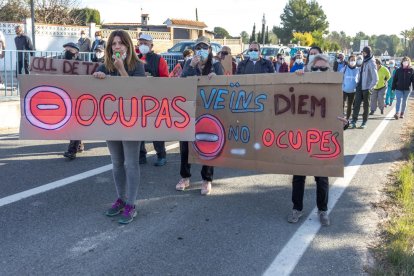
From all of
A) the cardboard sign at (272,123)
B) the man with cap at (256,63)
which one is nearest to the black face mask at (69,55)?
the man with cap at (256,63)

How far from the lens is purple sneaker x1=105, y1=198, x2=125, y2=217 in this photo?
4.77m

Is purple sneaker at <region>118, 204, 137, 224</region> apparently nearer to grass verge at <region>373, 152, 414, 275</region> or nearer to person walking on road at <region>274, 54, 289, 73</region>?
grass verge at <region>373, 152, 414, 275</region>

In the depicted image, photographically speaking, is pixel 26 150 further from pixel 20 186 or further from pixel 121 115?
pixel 121 115

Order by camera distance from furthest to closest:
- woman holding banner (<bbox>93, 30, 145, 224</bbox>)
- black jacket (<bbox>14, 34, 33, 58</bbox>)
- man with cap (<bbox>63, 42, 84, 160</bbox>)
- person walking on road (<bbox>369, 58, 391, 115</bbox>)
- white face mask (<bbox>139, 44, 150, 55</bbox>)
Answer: person walking on road (<bbox>369, 58, 391, 115</bbox>) < black jacket (<bbox>14, 34, 33, 58</bbox>) < man with cap (<bbox>63, 42, 84, 160</bbox>) < white face mask (<bbox>139, 44, 150, 55</bbox>) < woman holding banner (<bbox>93, 30, 145, 224</bbox>)

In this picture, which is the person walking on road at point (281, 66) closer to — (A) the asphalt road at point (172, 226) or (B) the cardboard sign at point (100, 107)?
(A) the asphalt road at point (172, 226)

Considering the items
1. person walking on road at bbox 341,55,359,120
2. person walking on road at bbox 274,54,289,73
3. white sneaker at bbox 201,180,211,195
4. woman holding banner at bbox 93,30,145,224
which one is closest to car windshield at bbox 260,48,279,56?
person walking on road at bbox 274,54,289,73

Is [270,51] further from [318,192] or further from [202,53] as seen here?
[318,192]

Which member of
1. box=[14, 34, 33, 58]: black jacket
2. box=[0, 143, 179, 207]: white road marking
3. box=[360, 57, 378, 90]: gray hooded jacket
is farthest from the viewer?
box=[14, 34, 33, 58]: black jacket

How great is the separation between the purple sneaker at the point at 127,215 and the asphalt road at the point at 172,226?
69mm

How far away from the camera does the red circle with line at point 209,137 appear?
17.7ft

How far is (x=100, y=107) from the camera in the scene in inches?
187

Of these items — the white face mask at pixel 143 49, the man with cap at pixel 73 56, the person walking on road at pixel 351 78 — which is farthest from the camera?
the person walking on road at pixel 351 78

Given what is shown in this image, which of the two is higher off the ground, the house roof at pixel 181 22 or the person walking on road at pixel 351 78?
the house roof at pixel 181 22

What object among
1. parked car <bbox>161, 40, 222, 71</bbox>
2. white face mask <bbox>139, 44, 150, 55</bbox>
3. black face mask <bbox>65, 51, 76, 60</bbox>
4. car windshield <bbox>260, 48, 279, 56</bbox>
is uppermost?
car windshield <bbox>260, 48, 279, 56</bbox>
